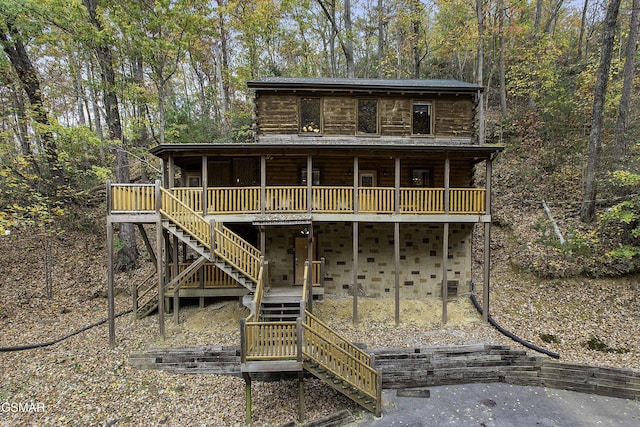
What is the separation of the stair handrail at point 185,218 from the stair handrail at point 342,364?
4.73 metres

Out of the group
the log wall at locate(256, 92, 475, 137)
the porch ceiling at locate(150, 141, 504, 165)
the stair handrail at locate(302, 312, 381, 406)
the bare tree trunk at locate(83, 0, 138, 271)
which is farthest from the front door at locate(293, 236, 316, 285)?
the bare tree trunk at locate(83, 0, 138, 271)

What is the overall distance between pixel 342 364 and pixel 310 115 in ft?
34.3

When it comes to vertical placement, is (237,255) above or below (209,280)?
above

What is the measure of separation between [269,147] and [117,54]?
12.4m

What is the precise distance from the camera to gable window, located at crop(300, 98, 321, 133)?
14.4m

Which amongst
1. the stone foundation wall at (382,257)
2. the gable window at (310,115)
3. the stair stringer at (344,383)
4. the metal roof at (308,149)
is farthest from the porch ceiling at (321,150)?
the stair stringer at (344,383)

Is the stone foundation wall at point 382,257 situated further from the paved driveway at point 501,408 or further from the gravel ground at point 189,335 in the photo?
the paved driveway at point 501,408

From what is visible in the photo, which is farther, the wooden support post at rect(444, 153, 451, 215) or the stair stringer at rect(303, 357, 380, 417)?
the wooden support post at rect(444, 153, 451, 215)

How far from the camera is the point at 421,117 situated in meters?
14.6

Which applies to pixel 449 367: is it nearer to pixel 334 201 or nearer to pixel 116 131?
pixel 334 201

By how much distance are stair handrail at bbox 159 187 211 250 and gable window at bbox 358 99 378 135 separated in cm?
803

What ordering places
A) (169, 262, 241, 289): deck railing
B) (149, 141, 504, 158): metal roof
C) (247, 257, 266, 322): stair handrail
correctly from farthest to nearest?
(169, 262, 241, 289): deck railing → (149, 141, 504, 158): metal roof → (247, 257, 266, 322): stair handrail

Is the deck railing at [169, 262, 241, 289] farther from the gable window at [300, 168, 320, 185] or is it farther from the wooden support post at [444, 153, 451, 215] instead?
the wooden support post at [444, 153, 451, 215]

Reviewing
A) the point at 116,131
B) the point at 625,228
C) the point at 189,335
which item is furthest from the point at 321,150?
the point at 625,228
